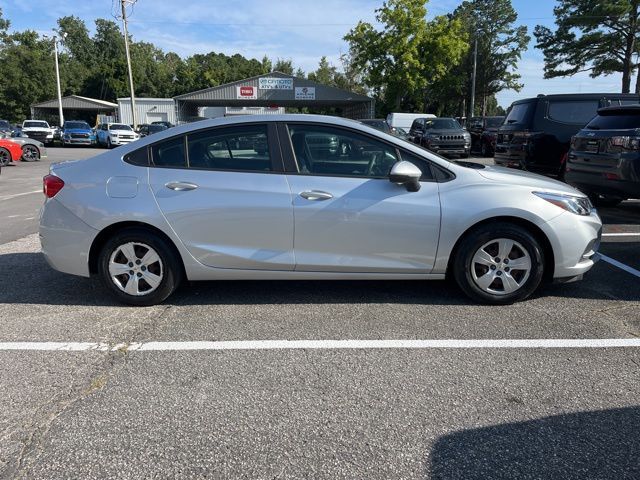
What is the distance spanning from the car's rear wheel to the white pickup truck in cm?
1608

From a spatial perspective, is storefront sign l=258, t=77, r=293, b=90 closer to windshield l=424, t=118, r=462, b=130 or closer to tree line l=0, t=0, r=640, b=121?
tree line l=0, t=0, r=640, b=121

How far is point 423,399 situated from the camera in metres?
3.00

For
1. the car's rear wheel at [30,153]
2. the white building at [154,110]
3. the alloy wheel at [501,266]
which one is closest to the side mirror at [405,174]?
the alloy wheel at [501,266]

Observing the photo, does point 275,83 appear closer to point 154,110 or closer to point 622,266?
point 154,110

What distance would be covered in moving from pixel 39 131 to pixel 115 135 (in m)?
7.95

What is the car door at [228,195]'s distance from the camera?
429 centimetres

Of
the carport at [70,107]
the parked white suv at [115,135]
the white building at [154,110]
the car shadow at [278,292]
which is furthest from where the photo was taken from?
the carport at [70,107]

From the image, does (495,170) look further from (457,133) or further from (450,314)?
(457,133)

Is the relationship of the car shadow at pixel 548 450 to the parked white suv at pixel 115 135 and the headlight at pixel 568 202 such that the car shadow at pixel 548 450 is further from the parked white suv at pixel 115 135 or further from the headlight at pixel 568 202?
the parked white suv at pixel 115 135

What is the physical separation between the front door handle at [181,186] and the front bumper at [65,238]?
735mm

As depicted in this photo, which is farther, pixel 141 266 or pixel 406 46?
pixel 406 46

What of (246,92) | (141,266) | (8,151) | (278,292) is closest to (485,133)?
(8,151)

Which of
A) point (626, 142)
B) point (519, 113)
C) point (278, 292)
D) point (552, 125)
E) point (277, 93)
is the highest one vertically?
point (277, 93)

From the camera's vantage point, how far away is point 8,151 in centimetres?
1923
